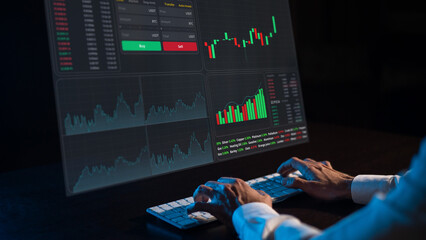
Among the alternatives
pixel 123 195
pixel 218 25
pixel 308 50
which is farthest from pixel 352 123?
pixel 123 195

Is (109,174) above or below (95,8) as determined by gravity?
below

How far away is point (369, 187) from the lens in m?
0.90

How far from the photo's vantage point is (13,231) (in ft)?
2.47

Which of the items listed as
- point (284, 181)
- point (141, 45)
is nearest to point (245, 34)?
point (141, 45)

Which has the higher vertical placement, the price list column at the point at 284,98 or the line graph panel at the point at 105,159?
the price list column at the point at 284,98

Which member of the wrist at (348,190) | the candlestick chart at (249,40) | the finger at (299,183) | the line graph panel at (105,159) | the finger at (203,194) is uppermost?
the candlestick chart at (249,40)

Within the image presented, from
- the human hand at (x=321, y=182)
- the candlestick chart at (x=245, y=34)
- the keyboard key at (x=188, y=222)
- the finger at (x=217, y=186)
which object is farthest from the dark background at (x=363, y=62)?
the keyboard key at (x=188, y=222)

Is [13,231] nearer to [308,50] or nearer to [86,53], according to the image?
[86,53]

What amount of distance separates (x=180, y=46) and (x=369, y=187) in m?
0.62

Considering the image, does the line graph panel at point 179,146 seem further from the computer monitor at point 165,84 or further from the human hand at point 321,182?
the human hand at point 321,182

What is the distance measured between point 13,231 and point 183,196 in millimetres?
405

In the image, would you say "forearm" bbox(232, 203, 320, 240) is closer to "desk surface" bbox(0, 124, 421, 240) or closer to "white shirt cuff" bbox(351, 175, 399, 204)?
"desk surface" bbox(0, 124, 421, 240)

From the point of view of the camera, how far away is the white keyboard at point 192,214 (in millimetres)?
759

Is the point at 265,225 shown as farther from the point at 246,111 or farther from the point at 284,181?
the point at 246,111
